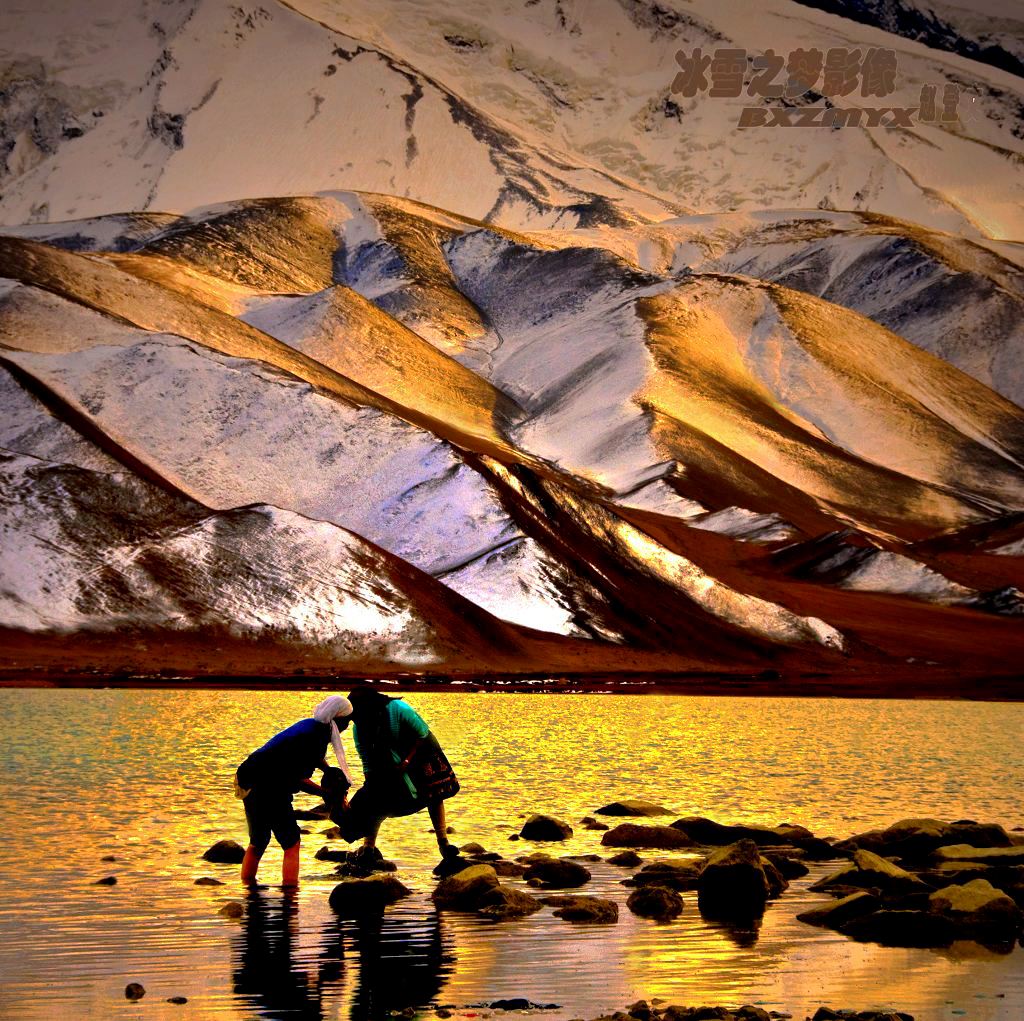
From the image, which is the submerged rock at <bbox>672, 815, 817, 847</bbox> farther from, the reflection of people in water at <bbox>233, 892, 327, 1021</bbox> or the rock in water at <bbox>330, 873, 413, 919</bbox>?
the reflection of people in water at <bbox>233, 892, 327, 1021</bbox>

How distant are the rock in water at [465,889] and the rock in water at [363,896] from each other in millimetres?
568

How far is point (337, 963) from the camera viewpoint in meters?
18.6

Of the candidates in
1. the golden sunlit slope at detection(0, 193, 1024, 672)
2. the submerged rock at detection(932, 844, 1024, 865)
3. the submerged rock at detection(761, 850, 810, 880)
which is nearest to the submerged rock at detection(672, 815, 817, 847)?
the submerged rock at detection(761, 850, 810, 880)

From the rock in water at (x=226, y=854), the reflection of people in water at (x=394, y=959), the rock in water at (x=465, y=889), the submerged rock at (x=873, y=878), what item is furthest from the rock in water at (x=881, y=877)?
the rock in water at (x=226, y=854)

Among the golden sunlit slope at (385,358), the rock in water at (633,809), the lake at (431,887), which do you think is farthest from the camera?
the golden sunlit slope at (385,358)

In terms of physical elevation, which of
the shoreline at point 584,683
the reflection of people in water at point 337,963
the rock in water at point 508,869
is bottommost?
the shoreline at point 584,683

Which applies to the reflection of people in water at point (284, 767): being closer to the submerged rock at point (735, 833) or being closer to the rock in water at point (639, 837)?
the rock in water at point (639, 837)

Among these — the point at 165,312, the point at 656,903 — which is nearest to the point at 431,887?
the point at 656,903

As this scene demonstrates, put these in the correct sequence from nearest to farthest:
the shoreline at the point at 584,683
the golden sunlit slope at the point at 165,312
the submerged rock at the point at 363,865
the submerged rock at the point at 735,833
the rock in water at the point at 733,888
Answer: the rock in water at the point at 733,888 < the submerged rock at the point at 363,865 < the submerged rock at the point at 735,833 < the shoreline at the point at 584,683 < the golden sunlit slope at the point at 165,312

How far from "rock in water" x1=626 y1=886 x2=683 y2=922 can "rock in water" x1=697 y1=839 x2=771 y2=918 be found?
1.34 ft

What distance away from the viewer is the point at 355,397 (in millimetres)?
143875

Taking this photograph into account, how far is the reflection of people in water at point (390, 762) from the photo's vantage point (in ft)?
77.2

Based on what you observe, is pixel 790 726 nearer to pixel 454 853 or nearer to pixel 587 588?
pixel 454 853

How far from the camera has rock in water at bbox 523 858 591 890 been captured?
79.8 feet
